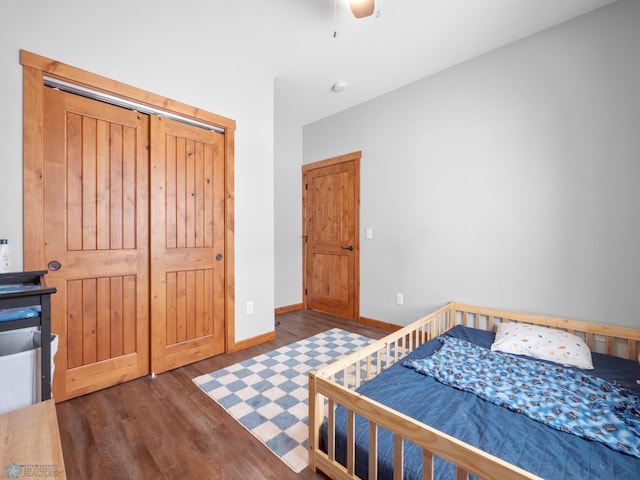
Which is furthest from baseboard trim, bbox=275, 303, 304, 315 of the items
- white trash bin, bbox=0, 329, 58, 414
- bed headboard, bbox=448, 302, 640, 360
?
white trash bin, bbox=0, 329, 58, 414

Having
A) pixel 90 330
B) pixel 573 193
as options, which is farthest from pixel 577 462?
pixel 90 330

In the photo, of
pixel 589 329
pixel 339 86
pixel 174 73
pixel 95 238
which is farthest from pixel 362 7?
pixel 589 329

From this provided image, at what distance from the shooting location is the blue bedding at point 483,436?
104 cm

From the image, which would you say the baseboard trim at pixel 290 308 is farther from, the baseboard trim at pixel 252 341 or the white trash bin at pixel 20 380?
the white trash bin at pixel 20 380

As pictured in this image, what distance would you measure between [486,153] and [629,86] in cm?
90

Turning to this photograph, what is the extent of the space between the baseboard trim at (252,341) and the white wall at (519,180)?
1240mm

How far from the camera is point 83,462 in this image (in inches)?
52.7

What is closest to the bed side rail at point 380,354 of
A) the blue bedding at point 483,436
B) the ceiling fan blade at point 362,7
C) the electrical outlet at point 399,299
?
the blue bedding at point 483,436

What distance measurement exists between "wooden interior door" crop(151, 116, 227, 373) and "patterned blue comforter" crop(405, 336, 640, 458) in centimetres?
169

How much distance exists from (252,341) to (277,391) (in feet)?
2.92

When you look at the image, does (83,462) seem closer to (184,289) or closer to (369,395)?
(184,289)

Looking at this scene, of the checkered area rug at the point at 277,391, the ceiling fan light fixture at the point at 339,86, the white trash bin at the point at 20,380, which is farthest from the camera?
the ceiling fan light fixture at the point at 339,86

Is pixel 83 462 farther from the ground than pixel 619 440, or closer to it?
closer to it

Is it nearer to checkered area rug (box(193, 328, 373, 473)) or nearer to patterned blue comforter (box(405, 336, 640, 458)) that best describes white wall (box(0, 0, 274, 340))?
checkered area rug (box(193, 328, 373, 473))
